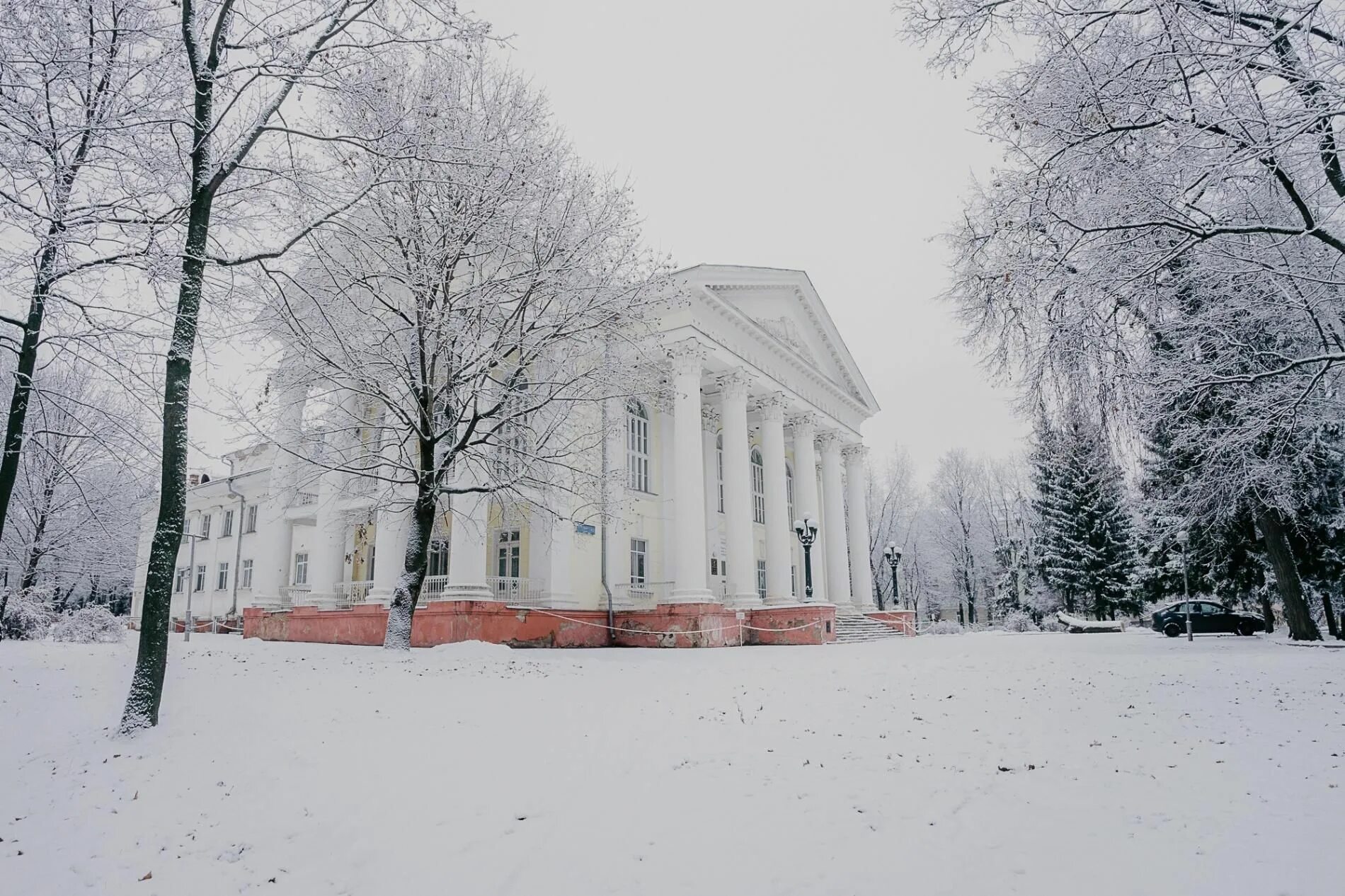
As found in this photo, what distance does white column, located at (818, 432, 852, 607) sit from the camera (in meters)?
28.9

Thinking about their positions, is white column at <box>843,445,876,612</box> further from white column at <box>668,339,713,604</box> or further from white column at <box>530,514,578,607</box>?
white column at <box>530,514,578,607</box>

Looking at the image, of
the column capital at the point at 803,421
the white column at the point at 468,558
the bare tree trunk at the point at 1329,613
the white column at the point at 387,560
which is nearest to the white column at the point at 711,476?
the column capital at the point at 803,421

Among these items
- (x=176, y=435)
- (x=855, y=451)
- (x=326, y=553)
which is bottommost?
(x=326, y=553)

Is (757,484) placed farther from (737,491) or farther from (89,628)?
(89,628)

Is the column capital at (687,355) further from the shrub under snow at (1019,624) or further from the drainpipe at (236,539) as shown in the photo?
the shrub under snow at (1019,624)

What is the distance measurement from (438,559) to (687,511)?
301 inches

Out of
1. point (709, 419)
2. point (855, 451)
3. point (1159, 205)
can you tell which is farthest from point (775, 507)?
point (1159, 205)

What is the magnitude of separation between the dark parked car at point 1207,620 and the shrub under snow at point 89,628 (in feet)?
108

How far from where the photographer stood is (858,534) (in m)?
31.5

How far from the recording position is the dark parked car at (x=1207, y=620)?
25.1m

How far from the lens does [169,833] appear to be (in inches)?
185

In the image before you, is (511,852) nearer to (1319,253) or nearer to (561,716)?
(561,716)

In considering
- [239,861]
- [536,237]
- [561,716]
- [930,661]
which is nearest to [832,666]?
[930,661]

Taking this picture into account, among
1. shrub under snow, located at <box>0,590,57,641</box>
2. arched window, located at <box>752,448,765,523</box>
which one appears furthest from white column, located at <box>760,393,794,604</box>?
shrub under snow, located at <box>0,590,57,641</box>
